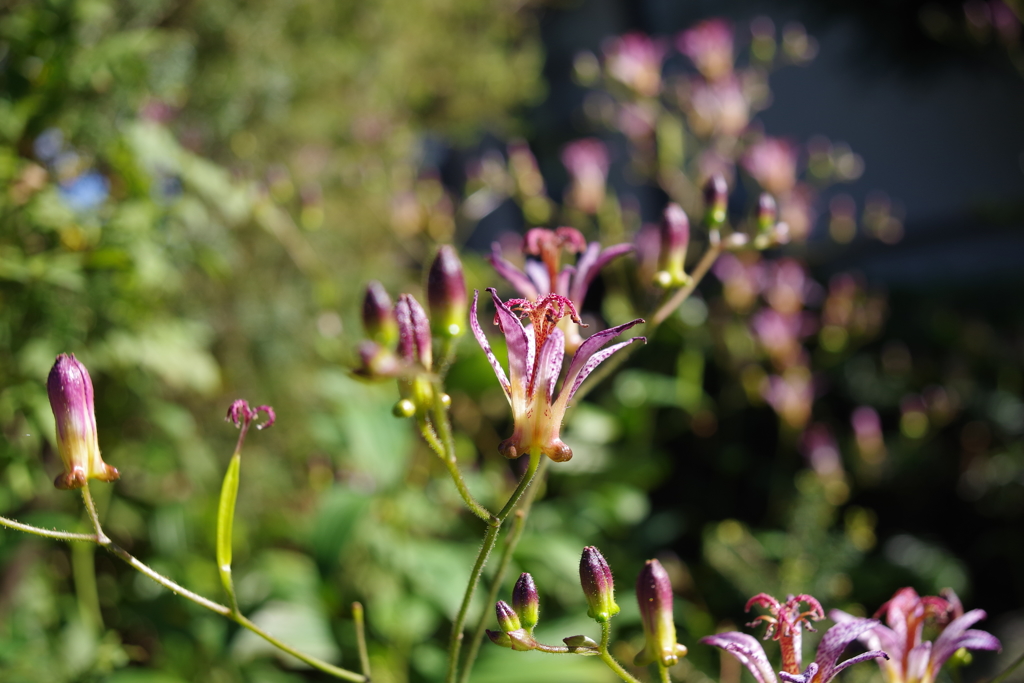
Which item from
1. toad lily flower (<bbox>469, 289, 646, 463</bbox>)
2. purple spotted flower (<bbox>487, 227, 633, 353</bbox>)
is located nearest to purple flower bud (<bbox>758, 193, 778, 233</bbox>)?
purple spotted flower (<bbox>487, 227, 633, 353</bbox>)

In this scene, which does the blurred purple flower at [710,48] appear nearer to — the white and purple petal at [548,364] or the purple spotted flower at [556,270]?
the purple spotted flower at [556,270]

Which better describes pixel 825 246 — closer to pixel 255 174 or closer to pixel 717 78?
pixel 717 78

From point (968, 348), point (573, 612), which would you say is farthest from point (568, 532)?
point (968, 348)

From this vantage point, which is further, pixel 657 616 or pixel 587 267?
pixel 587 267

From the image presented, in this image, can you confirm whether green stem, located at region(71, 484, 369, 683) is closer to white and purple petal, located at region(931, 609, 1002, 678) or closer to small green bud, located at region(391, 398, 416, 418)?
small green bud, located at region(391, 398, 416, 418)

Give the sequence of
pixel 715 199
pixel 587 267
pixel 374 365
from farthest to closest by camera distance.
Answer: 1. pixel 715 199
2. pixel 587 267
3. pixel 374 365

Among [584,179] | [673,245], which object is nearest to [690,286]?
[673,245]

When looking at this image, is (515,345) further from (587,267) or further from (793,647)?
(793,647)
